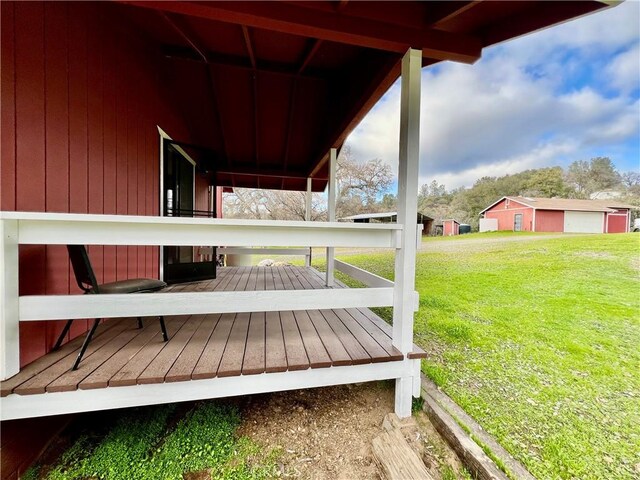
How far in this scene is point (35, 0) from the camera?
158cm

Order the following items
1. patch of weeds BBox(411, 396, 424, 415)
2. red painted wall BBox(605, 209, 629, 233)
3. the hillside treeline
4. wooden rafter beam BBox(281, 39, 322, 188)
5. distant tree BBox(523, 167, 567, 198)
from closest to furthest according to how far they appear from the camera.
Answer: patch of weeds BBox(411, 396, 424, 415)
wooden rafter beam BBox(281, 39, 322, 188)
red painted wall BBox(605, 209, 629, 233)
the hillside treeline
distant tree BBox(523, 167, 567, 198)

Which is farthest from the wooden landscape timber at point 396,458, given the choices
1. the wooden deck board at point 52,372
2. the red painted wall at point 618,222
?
the red painted wall at point 618,222

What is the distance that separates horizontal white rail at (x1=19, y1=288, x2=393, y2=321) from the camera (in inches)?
56.2

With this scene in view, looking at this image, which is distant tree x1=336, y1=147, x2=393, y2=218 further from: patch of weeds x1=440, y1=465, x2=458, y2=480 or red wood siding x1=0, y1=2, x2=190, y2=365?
patch of weeds x1=440, y1=465, x2=458, y2=480

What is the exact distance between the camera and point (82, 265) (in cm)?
169

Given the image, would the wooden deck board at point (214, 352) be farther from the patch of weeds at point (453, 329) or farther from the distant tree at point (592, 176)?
the distant tree at point (592, 176)

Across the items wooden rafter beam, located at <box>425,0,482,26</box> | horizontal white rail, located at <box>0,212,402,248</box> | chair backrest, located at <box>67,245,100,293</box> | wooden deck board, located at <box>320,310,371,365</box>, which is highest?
wooden rafter beam, located at <box>425,0,482,26</box>

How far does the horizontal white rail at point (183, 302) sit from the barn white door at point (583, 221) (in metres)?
22.6

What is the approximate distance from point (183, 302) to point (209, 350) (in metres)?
0.49

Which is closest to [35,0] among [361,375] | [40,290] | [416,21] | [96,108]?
[96,108]

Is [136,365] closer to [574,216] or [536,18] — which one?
[536,18]

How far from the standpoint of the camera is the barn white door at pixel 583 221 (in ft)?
57.1

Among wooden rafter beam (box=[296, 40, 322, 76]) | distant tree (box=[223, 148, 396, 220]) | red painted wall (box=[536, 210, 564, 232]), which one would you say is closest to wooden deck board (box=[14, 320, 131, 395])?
wooden rafter beam (box=[296, 40, 322, 76])

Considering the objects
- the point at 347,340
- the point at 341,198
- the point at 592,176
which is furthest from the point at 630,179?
the point at 347,340
